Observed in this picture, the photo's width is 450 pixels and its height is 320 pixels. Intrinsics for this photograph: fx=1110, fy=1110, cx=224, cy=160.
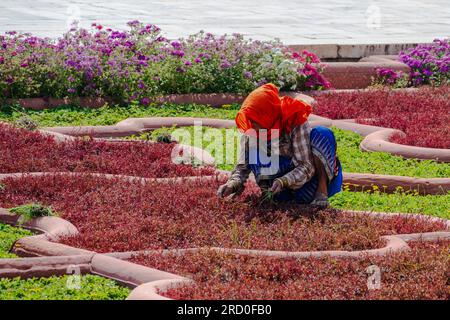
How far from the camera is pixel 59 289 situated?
21.8ft

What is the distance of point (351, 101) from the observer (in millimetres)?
13672

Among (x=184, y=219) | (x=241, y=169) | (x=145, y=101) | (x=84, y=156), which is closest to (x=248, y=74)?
(x=145, y=101)

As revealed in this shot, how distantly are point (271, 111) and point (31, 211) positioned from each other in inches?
75.0

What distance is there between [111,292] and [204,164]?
361 centimetres

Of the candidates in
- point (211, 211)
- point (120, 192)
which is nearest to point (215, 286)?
point (211, 211)

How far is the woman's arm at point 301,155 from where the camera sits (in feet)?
27.2

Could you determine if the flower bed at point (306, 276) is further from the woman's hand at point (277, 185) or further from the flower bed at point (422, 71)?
the flower bed at point (422, 71)

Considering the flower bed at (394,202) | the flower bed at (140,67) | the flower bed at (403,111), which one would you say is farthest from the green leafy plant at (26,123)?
the flower bed at (403,111)

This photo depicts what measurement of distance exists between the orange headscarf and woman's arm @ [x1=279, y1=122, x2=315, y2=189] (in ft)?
0.19

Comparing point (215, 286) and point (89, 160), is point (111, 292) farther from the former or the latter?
point (89, 160)

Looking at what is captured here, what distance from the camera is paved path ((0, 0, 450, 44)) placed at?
18.9 metres
